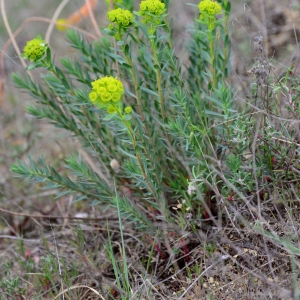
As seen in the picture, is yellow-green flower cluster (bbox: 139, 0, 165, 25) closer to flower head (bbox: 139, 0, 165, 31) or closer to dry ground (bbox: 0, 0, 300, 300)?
flower head (bbox: 139, 0, 165, 31)

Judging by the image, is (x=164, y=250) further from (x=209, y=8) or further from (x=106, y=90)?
(x=209, y=8)

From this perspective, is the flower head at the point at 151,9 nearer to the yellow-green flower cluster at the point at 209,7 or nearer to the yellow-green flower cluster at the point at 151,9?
the yellow-green flower cluster at the point at 151,9

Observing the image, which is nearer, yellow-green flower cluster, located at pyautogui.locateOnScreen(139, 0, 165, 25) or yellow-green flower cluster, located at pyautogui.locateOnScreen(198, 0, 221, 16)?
yellow-green flower cluster, located at pyautogui.locateOnScreen(139, 0, 165, 25)

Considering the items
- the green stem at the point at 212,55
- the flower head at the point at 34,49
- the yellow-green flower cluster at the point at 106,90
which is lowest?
the green stem at the point at 212,55

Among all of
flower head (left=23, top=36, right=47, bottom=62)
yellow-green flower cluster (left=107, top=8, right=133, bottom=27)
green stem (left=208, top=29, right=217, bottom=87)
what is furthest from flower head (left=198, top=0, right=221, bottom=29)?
flower head (left=23, top=36, right=47, bottom=62)

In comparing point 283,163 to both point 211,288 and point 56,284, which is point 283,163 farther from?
point 56,284

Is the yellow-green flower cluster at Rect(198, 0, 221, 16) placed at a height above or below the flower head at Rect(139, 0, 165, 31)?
below

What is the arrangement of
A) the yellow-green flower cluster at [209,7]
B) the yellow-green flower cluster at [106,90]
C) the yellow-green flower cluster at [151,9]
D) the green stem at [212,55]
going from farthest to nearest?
the green stem at [212,55] < the yellow-green flower cluster at [209,7] < the yellow-green flower cluster at [151,9] < the yellow-green flower cluster at [106,90]

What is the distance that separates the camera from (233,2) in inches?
174

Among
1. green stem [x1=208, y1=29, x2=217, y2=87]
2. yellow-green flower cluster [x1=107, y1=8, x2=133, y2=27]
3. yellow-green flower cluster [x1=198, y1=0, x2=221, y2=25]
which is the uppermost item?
yellow-green flower cluster [x1=107, y1=8, x2=133, y2=27]

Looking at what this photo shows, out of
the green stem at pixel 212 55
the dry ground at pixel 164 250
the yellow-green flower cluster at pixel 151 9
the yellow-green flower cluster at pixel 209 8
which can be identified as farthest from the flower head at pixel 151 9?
the dry ground at pixel 164 250

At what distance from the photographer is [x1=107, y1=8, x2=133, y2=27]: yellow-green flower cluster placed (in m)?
1.74

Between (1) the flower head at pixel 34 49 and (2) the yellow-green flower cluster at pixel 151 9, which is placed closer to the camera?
(2) the yellow-green flower cluster at pixel 151 9

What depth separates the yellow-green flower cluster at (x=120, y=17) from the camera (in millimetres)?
1739
